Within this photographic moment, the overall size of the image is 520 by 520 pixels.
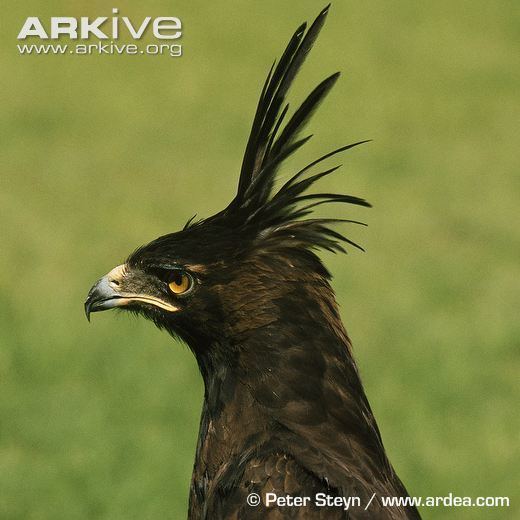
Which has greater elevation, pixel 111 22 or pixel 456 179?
pixel 111 22

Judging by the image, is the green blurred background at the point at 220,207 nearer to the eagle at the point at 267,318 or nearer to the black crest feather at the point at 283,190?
the eagle at the point at 267,318

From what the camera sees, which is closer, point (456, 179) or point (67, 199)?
point (67, 199)

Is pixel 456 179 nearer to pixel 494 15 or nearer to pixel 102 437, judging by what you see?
pixel 494 15

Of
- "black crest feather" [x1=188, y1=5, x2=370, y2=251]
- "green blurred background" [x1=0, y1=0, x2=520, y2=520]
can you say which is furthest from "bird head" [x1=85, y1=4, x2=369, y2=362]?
"green blurred background" [x1=0, y1=0, x2=520, y2=520]

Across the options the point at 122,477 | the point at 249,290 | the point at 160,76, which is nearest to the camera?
the point at 249,290

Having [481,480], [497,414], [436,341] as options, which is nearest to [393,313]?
[436,341]

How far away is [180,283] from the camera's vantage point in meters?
5.13

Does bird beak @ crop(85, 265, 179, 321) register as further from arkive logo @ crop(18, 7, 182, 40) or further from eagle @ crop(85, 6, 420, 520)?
arkive logo @ crop(18, 7, 182, 40)

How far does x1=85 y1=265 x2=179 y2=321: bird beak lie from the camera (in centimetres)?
522

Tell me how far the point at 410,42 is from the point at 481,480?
7.98 m

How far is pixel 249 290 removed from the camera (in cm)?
502

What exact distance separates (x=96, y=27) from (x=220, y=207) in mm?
1863

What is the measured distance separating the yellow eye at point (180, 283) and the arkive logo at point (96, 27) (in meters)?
6.23

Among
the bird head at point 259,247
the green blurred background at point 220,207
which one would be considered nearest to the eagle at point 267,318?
the bird head at point 259,247
